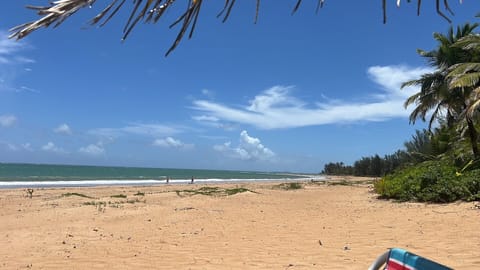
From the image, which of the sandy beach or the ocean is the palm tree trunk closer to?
the sandy beach

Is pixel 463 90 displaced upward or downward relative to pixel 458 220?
upward

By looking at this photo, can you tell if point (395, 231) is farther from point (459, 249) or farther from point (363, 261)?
point (363, 261)

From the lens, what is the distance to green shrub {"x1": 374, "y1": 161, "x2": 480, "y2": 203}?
482 inches

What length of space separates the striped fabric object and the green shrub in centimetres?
1044

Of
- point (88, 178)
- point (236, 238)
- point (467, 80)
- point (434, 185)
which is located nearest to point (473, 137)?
point (467, 80)

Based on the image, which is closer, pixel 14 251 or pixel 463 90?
pixel 14 251

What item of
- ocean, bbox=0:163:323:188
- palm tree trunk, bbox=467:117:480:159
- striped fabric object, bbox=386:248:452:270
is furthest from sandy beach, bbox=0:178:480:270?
ocean, bbox=0:163:323:188

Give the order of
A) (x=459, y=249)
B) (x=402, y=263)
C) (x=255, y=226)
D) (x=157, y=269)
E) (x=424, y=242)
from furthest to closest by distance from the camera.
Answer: (x=255, y=226) < (x=424, y=242) < (x=459, y=249) < (x=157, y=269) < (x=402, y=263)

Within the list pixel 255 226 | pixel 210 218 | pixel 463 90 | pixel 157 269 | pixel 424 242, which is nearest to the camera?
pixel 157 269

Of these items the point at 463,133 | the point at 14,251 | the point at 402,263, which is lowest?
the point at 14,251

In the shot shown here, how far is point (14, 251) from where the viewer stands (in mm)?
7645

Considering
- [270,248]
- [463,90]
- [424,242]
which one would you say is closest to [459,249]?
[424,242]

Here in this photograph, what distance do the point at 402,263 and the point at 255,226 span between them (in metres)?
7.99

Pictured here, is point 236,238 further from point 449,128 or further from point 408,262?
point 449,128
